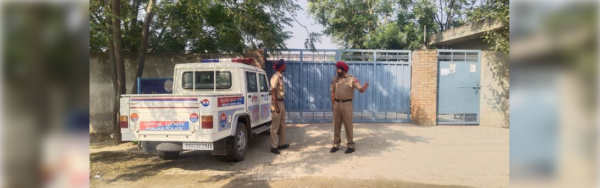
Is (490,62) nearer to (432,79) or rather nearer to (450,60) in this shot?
(450,60)

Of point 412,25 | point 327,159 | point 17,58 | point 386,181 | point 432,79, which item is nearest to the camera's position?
point 17,58

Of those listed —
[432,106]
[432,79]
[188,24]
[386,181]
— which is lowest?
[386,181]

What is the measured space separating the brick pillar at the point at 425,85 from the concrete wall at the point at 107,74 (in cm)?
543

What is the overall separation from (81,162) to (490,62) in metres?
9.53

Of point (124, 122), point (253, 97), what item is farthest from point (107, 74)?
point (253, 97)

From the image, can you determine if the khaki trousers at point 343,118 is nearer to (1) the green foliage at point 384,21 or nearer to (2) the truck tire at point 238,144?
(2) the truck tire at point 238,144

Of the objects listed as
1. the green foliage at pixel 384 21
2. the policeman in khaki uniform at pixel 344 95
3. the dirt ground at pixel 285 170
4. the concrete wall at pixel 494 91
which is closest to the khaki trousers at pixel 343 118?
the policeman in khaki uniform at pixel 344 95

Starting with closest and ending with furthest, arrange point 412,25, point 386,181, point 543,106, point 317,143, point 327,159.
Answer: point 543,106, point 386,181, point 327,159, point 317,143, point 412,25

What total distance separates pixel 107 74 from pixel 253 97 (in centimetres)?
452

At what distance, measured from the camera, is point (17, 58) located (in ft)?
3.10

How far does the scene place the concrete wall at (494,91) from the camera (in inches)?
337

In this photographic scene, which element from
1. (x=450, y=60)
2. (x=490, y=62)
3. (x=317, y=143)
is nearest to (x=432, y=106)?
(x=450, y=60)

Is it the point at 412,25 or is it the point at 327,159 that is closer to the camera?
the point at 327,159

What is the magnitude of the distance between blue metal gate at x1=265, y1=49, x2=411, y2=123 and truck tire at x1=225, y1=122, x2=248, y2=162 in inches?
142
